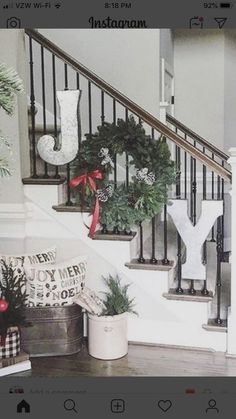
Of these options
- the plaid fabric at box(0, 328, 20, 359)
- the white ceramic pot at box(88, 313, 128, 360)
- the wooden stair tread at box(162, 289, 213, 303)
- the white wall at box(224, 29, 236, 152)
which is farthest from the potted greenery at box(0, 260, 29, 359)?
the white wall at box(224, 29, 236, 152)

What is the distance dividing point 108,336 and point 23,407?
710 millimetres

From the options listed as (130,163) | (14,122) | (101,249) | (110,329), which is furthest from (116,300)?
(14,122)

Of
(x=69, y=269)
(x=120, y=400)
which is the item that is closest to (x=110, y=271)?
(x=69, y=269)

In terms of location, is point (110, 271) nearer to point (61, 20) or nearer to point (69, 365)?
point (69, 365)

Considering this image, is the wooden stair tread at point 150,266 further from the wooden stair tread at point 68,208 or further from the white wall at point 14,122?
the white wall at point 14,122

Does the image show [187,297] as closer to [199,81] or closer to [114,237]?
[114,237]

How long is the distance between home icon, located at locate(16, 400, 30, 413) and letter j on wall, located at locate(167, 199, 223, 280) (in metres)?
1.00

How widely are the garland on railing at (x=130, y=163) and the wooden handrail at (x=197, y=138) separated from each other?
0.56 meters

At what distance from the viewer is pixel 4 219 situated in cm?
237

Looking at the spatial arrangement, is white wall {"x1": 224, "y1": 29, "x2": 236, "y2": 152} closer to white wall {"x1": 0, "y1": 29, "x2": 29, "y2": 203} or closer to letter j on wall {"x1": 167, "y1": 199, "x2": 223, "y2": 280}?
letter j on wall {"x1": 167, "y1": 199, "x2": 223, "y2": 280}

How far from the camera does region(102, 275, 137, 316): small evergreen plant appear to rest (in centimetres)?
220

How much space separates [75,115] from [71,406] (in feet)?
3.90

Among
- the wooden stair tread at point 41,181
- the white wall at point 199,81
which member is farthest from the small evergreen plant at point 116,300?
the white wall at point 199,81

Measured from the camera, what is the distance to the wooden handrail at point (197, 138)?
8.85 feet
